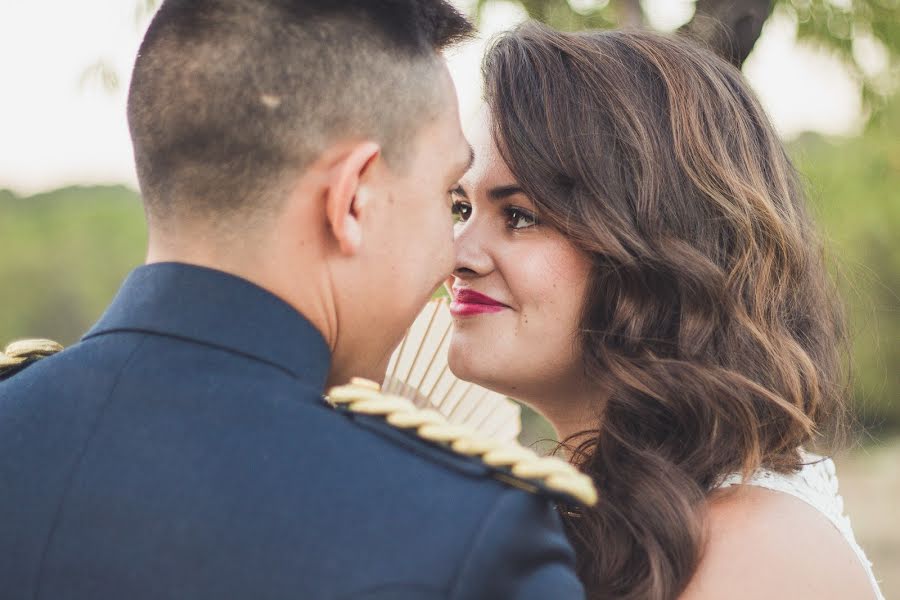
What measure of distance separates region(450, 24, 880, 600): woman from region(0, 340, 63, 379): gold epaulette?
1029mm

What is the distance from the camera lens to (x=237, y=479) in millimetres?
1459

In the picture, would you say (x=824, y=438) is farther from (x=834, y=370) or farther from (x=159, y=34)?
(x=159, y=34)

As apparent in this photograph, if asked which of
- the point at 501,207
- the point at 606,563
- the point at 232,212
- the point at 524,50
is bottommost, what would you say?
the point at 606,563

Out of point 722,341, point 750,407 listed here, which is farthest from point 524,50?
point 750,407

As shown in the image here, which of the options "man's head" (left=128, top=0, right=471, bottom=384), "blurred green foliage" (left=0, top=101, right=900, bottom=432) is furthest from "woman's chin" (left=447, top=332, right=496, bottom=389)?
"blurred green foliage" (left=0, top=101, right=900, bottom=432)

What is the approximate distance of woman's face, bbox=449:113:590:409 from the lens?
103 inches

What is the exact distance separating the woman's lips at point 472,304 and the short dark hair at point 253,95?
897 millimetres

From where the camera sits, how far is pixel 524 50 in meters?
2.77

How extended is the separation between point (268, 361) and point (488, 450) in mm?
367

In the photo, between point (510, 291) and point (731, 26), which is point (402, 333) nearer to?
point (510, 291)

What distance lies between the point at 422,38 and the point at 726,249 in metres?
1.16

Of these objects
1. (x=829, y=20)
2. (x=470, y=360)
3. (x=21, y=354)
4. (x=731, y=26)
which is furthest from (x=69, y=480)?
(x=829, y=20)

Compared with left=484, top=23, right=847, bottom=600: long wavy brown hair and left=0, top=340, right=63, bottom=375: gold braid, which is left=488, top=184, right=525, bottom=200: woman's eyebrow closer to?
left=484, top=23, right=847, bottom=600: long wavy brown hair

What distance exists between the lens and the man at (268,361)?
1.43 m
